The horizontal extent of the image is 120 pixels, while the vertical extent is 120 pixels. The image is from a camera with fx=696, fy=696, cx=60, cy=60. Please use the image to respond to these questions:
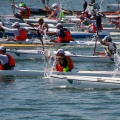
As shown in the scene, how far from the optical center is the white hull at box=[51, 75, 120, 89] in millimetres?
23859

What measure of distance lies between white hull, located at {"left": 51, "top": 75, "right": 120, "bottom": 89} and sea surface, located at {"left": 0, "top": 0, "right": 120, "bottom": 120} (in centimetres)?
18

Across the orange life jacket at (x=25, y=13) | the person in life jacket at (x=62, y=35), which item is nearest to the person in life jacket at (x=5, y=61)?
the person in life jacket at (x=62, y=35)

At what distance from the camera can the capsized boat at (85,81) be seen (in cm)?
2388

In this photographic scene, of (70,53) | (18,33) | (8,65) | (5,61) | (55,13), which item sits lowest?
(55,13)

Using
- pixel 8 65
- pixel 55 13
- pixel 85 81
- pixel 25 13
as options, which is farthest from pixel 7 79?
pixel 55 13

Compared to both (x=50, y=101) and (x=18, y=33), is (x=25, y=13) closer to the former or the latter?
(x=18, y=33)

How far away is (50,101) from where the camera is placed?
23.2m

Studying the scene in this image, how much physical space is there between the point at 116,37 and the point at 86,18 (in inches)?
135

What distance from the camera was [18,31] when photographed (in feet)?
116

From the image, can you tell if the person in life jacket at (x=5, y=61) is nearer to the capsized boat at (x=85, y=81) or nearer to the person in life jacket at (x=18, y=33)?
the capsized boat at (x=85, y=81)

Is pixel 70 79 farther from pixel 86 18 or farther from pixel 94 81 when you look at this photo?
pixel 86 18

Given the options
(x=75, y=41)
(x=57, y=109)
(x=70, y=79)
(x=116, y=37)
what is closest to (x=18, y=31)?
(x=75, y=41)

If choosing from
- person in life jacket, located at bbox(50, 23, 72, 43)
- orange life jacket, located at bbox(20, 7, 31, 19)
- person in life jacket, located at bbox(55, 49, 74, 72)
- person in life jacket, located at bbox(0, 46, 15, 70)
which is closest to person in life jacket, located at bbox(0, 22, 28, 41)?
person in life jacket, located at bbox(50, 23, 72, 43)

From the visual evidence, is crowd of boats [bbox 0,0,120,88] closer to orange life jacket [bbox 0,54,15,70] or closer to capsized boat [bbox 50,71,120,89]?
A: capsized boat [bbox 50,71,120,89]
